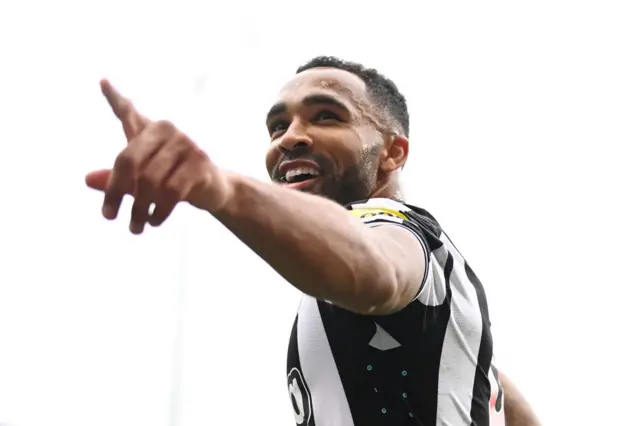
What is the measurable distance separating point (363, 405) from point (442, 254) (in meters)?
0.52

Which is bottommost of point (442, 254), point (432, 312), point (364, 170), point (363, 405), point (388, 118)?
point (363, 405)

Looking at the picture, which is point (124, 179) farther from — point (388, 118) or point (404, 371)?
point (388, 118)

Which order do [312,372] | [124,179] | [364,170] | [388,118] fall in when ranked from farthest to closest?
[388,118] → [364,170] → [312,372] → [124,179]

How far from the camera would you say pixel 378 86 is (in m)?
3.66

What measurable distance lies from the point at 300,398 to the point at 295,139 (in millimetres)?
910

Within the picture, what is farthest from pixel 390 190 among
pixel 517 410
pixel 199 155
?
pixel 199 155

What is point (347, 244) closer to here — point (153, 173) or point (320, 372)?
point (153, 173)

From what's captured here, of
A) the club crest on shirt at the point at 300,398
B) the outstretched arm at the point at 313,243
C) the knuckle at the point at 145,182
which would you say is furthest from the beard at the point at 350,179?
the knuckle at the point at 145,182

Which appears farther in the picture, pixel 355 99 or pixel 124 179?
pixel 355 99

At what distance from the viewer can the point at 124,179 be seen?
68.4 inches

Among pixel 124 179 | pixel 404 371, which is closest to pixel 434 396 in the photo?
pixel 404 371

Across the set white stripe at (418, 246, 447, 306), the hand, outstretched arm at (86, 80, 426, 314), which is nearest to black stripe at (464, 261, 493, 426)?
white stripe at (418, 246, 447, 306)

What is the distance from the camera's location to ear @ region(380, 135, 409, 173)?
354 cm

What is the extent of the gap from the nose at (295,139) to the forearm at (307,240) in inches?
45.3
